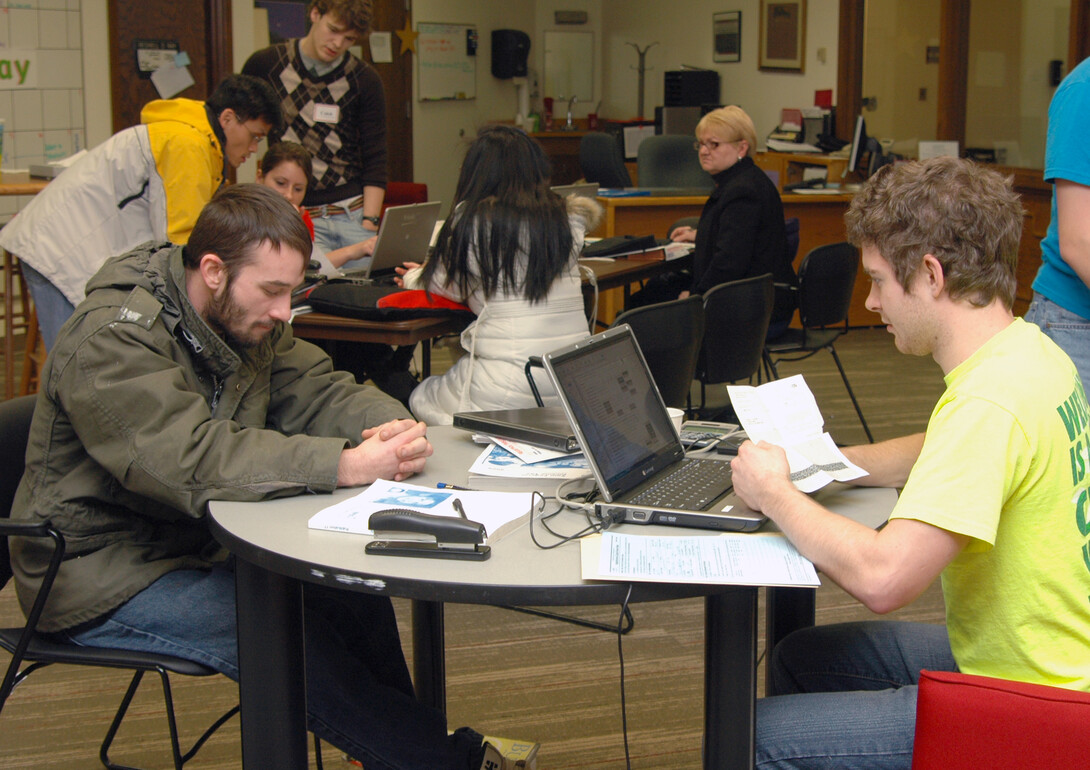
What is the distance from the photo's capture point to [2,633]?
1746 mm

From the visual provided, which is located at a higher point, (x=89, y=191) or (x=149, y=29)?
(x=149, y=29)

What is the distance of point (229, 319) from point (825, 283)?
9.37 ft

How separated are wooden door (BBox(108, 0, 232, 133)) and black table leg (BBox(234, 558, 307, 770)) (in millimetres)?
5235

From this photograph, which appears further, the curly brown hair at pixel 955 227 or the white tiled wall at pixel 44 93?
the white tiled wall at pixel 44 93

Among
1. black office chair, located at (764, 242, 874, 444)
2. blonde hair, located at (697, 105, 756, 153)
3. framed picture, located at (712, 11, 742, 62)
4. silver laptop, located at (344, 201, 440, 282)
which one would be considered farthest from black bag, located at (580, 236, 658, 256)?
framed picture, located at (712, 11, 742, 62)

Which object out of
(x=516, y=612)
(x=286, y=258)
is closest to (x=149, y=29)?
(x=516, y=612)

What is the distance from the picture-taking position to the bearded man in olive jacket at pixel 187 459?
5.19 ft

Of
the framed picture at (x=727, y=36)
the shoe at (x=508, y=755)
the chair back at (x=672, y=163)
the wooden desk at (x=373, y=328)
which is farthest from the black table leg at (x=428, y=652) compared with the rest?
the framed picture at (x=727, y=36)

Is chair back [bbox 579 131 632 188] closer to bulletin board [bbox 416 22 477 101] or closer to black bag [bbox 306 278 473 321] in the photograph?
bulletin board [bbox 416 22 477 101]

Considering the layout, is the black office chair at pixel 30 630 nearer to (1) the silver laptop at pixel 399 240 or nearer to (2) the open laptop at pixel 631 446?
(2) the open laptop at pixel 631 446

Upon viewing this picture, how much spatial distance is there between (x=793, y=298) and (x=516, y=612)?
76.7 inches

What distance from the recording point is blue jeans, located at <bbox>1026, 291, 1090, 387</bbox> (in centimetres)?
197

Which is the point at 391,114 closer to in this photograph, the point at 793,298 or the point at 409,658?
the point at 793,298

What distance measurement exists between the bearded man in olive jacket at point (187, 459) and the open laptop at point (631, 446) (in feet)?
0.97
